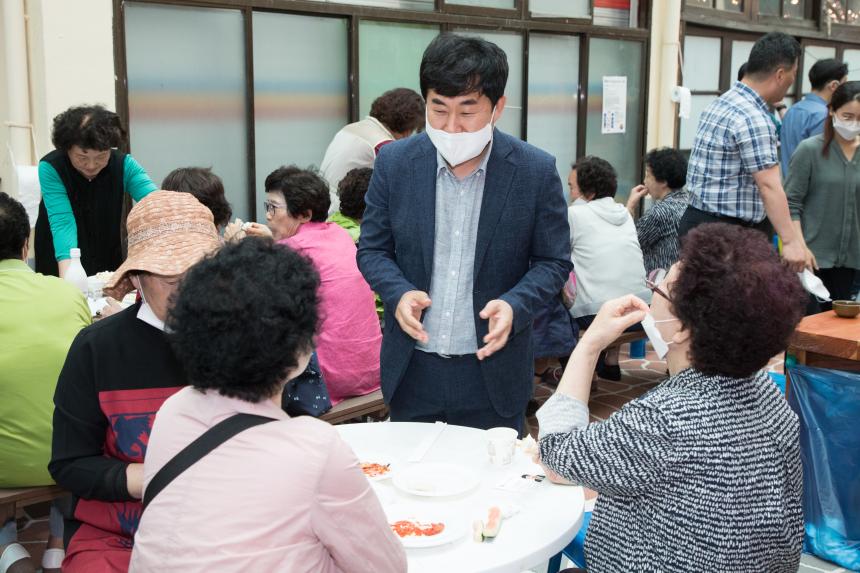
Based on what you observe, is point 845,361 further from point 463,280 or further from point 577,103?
point 577,103

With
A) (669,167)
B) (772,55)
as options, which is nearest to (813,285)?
→ (772,55)

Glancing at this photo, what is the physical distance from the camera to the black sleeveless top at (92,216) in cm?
398

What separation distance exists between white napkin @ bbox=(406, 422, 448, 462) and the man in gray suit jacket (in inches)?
4.1

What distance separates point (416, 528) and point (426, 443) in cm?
49

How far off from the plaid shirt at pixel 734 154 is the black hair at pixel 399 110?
160cm

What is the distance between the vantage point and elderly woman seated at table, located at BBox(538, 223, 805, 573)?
5.29ft

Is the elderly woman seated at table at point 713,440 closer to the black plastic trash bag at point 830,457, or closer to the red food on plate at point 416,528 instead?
the red food on plate at point 416,528

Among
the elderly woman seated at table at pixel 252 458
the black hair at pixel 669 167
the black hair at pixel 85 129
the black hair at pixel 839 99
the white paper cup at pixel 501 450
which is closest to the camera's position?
the elderly woman seated at table at pixel 252 458

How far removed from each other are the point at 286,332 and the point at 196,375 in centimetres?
16

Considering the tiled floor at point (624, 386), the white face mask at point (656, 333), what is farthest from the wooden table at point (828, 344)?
the white face mask at point (656, 333)

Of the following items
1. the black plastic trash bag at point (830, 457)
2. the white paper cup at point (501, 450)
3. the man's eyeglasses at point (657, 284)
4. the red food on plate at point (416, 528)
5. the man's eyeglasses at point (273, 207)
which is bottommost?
the black plastic trash bag at point (830, 457)

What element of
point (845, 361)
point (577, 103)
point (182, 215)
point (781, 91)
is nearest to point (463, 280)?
point (182, 215)

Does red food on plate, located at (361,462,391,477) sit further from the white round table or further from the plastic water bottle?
the plastic water bottle

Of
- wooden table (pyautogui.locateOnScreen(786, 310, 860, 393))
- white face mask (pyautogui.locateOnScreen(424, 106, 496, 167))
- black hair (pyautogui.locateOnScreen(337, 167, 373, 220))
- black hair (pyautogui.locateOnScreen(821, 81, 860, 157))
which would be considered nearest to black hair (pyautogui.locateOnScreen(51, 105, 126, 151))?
black hair (pyautogui.locateOnScreen(337, 167, 373, 220))
